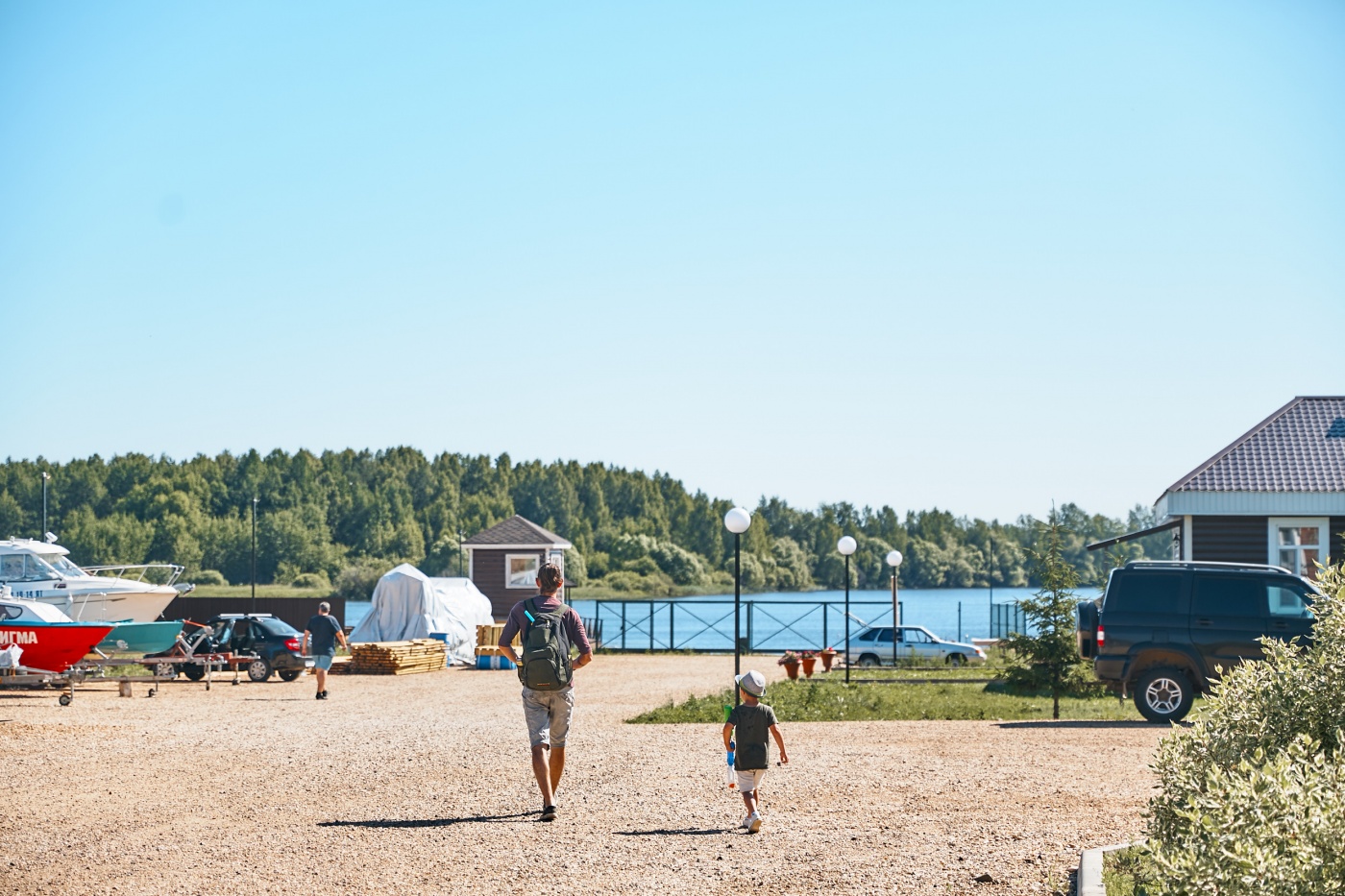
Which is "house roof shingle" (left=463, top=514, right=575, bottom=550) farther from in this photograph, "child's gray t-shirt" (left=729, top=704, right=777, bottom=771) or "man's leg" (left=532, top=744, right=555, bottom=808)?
"child's gray t-shirt" (left=729, top=704, right=777, bottom=771)

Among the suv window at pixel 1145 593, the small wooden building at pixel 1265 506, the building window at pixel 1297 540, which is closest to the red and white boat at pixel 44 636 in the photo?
the suv window at pixel 1145 593

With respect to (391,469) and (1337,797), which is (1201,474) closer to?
(1337,797)

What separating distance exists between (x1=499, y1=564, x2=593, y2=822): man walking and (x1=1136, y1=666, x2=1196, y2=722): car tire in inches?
392

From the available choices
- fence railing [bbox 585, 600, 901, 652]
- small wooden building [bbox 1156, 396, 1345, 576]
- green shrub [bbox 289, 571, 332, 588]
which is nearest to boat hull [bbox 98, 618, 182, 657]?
fence railing [bbox 585, 600, 901, 652]

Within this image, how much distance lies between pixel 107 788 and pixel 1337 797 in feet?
33.3

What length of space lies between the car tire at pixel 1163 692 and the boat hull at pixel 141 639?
17.5m

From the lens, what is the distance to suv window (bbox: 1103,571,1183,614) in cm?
1723

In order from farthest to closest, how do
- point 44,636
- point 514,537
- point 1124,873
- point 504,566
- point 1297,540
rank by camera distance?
1. point 514,537
2. point 504,566
3. point 1297,540
4. point 44,636
5. point 1124,873

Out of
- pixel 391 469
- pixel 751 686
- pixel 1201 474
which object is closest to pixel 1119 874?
pixel 751 686

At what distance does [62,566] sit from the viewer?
2942 centimetres

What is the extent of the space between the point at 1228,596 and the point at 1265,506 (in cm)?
867

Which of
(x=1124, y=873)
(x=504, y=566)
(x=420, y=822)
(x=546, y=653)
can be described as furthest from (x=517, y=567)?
(x=1124, y=873)

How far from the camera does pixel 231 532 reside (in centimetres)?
11556

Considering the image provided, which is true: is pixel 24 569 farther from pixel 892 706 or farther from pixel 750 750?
pixel 750 750
